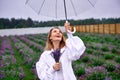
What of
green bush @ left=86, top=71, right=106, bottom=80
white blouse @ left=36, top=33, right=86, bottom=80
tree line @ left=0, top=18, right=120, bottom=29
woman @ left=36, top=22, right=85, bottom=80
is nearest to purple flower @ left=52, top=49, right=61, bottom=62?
woman @ left=36, top=22, right=85, bottom=80

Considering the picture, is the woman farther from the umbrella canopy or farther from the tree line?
the tree line

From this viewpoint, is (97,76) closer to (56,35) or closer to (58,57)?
(56,35)

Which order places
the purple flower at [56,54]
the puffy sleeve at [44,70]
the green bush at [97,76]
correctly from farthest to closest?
the green bush at [97,76]
the puffy sleeve at [44,70]
the purple flower at [56,54]

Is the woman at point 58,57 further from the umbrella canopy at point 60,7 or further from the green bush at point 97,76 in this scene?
the green bush at point 97,76

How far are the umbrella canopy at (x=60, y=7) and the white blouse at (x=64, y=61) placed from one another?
0.46 m

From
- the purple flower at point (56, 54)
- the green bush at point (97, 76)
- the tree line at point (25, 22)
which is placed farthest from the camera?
the tree line at point (25, 22)

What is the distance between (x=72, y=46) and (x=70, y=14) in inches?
22.4

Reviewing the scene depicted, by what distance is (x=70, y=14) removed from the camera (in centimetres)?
488

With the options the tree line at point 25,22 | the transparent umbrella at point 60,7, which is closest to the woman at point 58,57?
the transparent umbrella at point 60,7

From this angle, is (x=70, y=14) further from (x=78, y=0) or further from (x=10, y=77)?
(x=10, y=77)

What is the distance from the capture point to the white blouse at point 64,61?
4.58 meters

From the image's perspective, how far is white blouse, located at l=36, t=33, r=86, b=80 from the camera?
15.0 ft

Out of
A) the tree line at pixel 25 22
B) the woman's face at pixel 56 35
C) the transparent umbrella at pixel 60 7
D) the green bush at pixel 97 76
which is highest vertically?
the transparent umbrella at pixel 60 7

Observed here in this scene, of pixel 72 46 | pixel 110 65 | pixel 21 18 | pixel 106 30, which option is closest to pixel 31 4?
pixel 72 46
